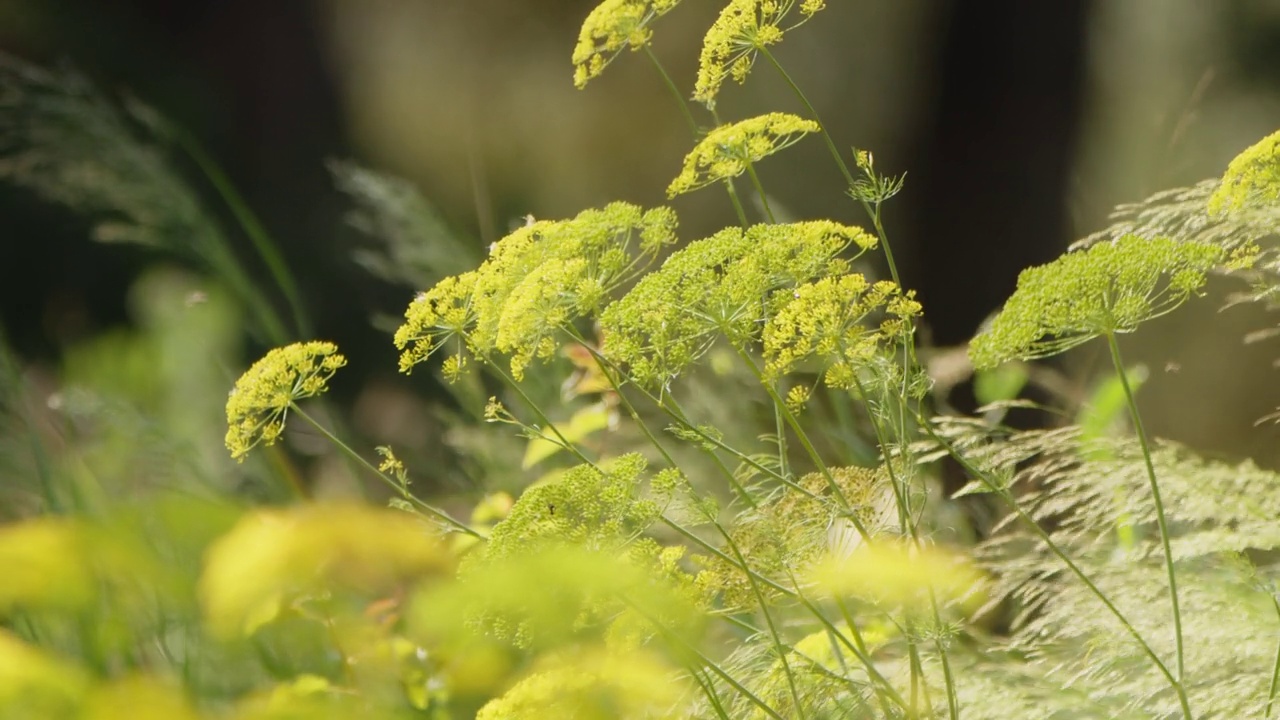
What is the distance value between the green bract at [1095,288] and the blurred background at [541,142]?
0.58 m

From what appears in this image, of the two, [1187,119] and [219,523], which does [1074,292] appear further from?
[1187,119]

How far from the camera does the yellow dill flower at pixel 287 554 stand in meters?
0.68

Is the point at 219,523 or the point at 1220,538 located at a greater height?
the point at 219,523

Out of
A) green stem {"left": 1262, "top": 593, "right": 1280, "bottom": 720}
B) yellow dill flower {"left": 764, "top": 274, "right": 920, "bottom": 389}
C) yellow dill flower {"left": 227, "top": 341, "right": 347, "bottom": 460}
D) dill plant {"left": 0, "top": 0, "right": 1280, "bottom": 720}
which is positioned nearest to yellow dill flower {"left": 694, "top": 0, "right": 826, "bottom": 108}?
dill plant {"left": 0, "top": 0, "right": 1280, "bottom": 720}

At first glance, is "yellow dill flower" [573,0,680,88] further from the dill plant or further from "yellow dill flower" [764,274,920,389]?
"yellow dill flower" [764,274,920,389]

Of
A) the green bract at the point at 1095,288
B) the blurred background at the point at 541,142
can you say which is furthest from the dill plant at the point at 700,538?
the blurred background at the point at 541,142

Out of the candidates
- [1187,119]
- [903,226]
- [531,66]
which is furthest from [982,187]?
[531,66]

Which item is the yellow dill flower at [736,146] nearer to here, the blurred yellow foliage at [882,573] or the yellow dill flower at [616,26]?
the yellow dill flower at [616,26]

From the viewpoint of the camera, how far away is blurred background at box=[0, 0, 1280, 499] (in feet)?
4.93

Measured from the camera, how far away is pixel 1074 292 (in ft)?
1.79

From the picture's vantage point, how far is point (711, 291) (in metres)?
0.56

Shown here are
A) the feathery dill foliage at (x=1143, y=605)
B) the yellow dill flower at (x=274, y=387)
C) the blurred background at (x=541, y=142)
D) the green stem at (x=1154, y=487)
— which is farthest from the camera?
the blurred background at (x=541, y=142)

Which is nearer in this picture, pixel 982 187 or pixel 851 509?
pixel 851 509

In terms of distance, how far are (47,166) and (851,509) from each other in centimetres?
152
